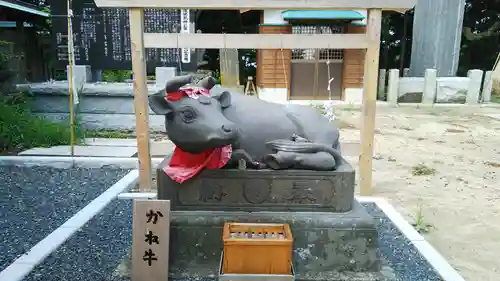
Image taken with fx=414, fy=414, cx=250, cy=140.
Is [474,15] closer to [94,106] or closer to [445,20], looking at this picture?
[445,20]

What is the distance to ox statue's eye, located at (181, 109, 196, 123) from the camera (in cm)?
279

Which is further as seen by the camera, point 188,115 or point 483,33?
point 483,33

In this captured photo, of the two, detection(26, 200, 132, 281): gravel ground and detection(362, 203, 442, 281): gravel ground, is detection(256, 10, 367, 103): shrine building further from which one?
detection(26, 200, 132, 281): gravel ground

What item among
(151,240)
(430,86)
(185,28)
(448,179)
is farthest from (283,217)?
(430,86)

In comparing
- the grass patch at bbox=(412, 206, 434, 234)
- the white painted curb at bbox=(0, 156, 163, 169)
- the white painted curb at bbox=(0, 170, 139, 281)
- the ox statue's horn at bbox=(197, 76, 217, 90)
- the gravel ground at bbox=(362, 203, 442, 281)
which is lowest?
the grass patch at bbox=(412, 206, 434, 234)

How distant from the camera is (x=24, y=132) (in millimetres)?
7367

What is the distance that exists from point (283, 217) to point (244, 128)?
2.41ft

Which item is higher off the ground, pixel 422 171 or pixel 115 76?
pixel 115 76

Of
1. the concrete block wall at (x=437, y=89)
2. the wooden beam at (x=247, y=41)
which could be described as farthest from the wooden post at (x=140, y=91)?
the concrete block wall at (x=437, y=89)

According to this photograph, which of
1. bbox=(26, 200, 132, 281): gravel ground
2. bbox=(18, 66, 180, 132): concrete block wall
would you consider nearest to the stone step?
bbox=(18, 66, 180, 132): concrete block wall

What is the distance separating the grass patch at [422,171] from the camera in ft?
21.4

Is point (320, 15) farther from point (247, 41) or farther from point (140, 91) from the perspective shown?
point (140, 91)

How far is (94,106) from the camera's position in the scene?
8.82 metres

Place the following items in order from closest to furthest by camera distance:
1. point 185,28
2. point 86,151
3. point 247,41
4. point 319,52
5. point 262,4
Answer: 1. point 262,4
2. point 247,41
3. point 86,151
4. point 185,28
5. point 319,52
